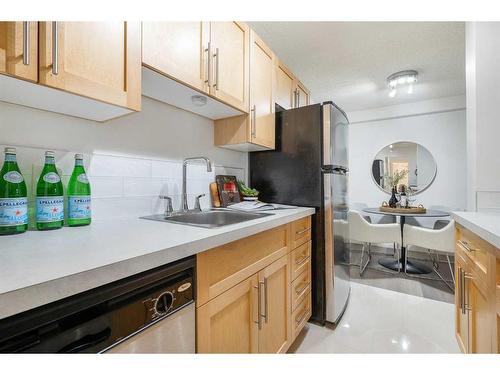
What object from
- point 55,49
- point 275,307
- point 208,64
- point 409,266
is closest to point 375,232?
point 409,266

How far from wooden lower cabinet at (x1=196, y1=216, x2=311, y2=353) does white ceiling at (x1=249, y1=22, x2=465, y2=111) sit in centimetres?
161

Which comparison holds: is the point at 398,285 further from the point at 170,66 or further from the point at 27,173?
the point at 27,173

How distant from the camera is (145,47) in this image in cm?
97

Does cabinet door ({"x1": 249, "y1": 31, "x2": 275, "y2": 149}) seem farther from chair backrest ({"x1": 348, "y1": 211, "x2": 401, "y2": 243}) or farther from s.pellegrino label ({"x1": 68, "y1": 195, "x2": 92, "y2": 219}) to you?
chair backrest ({"x1": 348, "y1": 211, "x2": 401, "y2": 243})

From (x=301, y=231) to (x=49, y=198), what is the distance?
1321 mm

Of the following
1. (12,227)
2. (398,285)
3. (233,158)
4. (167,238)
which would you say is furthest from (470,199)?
(12,227)

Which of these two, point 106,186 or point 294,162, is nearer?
point 106,186

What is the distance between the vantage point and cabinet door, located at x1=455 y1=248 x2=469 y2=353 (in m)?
1.27

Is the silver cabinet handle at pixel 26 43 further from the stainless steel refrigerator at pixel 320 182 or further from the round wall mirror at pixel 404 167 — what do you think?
the round wall mirror at pixel 404 167

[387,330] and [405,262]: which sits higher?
[405,262]

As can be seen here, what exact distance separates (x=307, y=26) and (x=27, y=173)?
2.03 meters

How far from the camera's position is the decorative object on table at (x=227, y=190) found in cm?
179

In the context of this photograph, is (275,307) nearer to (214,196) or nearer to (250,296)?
(250,296)

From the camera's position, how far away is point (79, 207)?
0.98m
